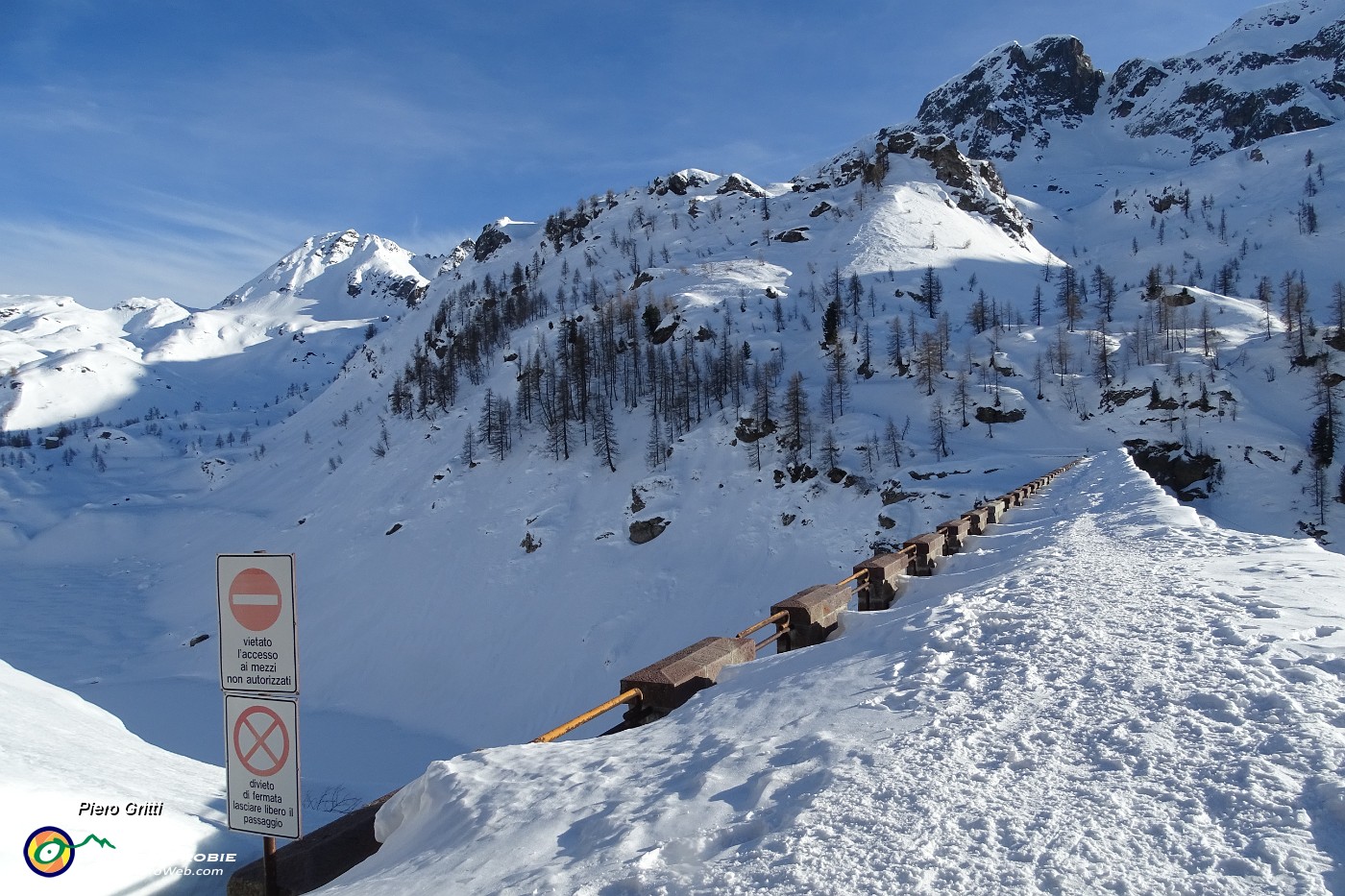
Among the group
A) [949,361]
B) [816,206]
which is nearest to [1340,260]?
[816,206]

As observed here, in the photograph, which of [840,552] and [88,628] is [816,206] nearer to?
[840,552]

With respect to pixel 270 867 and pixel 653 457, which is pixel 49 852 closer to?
pixel 270 867

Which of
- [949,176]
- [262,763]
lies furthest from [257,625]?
[949,176]

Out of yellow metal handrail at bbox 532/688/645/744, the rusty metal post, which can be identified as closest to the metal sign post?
the rusty metal post

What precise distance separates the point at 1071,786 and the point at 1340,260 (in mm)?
140889

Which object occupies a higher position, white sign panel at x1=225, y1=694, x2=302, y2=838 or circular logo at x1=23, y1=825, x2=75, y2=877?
white sign panel at x1=225, y1=694, x2=302, y2=838

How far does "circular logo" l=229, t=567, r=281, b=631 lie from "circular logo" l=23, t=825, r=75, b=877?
6.40 metres

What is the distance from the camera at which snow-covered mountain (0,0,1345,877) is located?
3722 centimetres

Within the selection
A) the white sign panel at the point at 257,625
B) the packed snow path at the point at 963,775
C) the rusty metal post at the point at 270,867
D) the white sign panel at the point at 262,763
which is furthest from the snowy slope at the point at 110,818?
the white sign panel at the point at 257,625

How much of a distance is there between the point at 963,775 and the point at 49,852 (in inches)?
399

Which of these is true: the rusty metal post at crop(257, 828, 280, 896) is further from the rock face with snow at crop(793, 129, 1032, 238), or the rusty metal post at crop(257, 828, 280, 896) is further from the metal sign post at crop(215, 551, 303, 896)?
the rock face with snow at crop(793, 129, 1032, 238)

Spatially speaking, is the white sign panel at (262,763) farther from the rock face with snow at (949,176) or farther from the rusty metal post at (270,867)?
the rock face with snow at (949,176)

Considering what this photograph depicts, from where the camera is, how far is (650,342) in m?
65.1

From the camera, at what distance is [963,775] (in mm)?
4031
